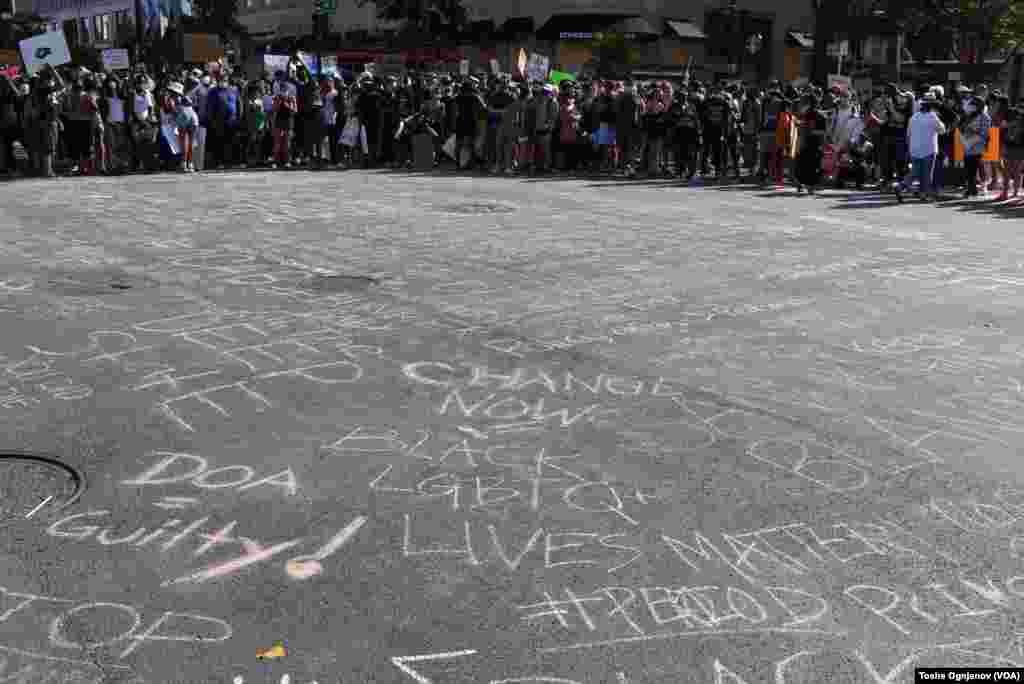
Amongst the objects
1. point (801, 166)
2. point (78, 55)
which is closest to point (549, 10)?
point (78, 55)

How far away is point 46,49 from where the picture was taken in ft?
72.1

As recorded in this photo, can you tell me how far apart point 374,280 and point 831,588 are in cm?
688

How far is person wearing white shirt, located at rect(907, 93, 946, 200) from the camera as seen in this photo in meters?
17.5

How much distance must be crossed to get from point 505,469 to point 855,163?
15.8 m

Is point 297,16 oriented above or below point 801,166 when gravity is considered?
above

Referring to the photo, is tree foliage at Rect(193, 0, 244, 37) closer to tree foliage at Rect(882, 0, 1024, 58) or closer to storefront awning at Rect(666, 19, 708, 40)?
storefront awning at Rect(666, 19, 708, 40)

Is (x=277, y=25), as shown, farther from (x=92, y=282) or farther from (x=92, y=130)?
(x=92, y=282)

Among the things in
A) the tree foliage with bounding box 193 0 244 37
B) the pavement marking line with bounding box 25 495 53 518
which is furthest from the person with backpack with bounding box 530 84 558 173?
the tree foliage with bounding box 193 0 244 37

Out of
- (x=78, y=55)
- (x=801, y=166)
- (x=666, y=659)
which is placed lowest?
(x=666, y=659)

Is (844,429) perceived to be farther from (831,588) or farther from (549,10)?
(549,10)

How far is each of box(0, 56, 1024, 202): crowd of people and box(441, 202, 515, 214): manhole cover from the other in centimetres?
563

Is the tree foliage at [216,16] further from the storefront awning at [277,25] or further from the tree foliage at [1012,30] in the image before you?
the tree foliage at [1012,30]

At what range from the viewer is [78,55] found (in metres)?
59.7

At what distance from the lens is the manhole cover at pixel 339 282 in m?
10.0
